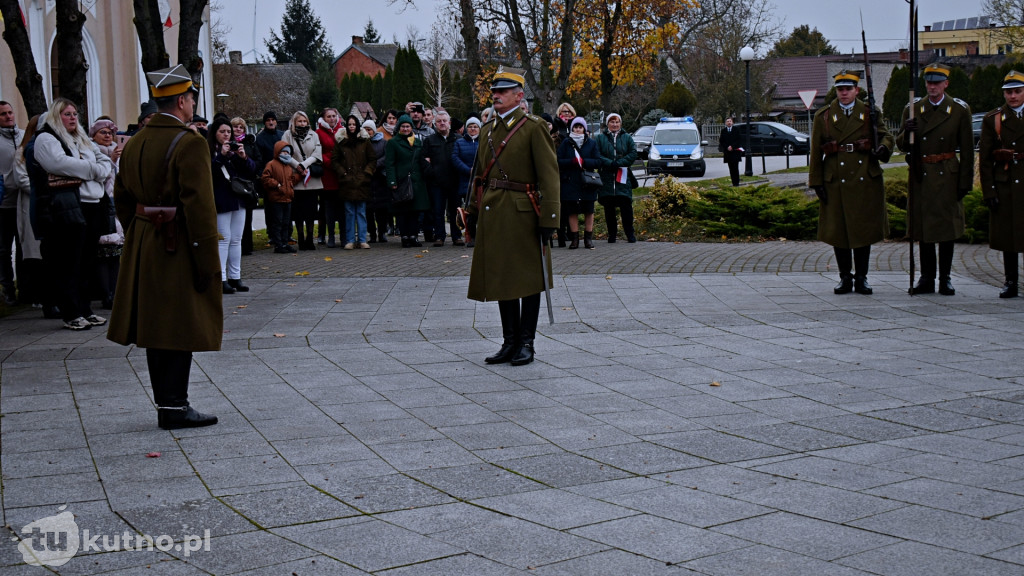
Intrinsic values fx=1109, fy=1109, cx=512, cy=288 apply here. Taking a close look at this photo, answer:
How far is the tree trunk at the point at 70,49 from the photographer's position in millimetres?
11547

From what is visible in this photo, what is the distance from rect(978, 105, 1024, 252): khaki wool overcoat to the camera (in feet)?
34.8

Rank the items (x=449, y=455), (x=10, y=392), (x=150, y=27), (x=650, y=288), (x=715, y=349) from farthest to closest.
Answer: (x=150, y=27)
(x=650, y=288)
(x=715, y=349)
(x=10, y=392)
(x=449, y=455)

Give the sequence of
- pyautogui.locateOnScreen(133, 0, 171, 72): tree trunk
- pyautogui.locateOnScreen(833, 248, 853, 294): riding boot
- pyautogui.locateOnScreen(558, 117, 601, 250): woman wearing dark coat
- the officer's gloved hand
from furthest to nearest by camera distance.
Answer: pyautogui.locateOnScreen(558, 117, 601, 250): woman wearing dark coat
pyautogui.locateOnScreen(133, 0, 171, 72): tree trunk
pyautogui.locateOnScreen(833, 248, 853, 294): riding boot
the officer's gloved hand

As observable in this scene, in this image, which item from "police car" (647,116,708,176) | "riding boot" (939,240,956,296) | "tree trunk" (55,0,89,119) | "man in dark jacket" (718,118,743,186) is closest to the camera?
"riding boot" (939,240,956,296)

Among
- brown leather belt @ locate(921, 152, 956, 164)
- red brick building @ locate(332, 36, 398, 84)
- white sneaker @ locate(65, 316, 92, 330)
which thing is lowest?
white sneaker @ locate(65, 316, 92, 330)

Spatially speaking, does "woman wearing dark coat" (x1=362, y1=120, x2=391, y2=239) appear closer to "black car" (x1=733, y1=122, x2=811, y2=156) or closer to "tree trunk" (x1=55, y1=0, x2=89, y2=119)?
"tree trunk" (x1=55, y1=0, x2=89, y2=119)

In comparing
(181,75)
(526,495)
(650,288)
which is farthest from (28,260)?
(526,495)

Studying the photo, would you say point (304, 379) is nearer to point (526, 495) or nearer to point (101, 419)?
point (101, 419)

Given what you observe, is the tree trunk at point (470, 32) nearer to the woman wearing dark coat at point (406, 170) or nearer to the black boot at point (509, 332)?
the woman wearing dark coat at point (406, 170)

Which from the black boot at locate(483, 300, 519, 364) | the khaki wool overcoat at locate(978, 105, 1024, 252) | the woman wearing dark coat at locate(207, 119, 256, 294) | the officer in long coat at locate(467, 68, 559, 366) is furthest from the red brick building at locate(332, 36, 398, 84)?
the black boot at locate(483, 300, 519, 364)

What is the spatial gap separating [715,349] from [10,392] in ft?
Answer: 16.4

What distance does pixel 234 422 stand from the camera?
638 cm

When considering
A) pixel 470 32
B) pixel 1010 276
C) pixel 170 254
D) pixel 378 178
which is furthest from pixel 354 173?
pixel 170 254

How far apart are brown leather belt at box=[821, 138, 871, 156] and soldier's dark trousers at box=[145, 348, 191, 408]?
7177 millimetres
